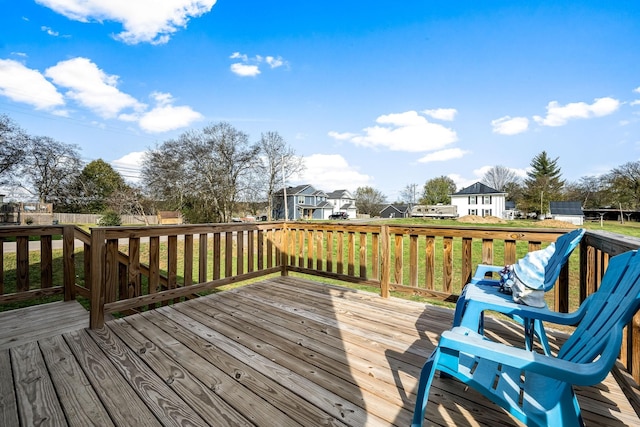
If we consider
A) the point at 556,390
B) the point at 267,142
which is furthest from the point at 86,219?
the point at 556,390

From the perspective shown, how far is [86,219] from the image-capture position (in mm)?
22828

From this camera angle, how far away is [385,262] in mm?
3322

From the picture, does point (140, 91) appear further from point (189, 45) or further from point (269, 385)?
point (269, 385)

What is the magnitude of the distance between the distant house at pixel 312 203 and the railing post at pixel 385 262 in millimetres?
26197

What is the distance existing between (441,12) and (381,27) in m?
1.95

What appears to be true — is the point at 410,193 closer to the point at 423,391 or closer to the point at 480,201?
the point at 480,201

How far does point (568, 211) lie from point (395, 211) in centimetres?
2244

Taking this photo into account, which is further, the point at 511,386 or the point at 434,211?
the point at 434,211

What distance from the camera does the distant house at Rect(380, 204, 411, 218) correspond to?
1780 inches

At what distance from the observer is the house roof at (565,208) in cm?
2749

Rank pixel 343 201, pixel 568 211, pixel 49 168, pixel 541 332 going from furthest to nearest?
pixel 343 201
pixel 568 211
pixel 49 168
pixel 541 332

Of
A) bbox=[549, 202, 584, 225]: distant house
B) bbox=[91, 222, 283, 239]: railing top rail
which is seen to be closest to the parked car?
bbox=[549, 202, 584, 225]: distant house

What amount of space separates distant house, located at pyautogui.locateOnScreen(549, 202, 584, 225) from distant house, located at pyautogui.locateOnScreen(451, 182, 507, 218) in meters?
6.95

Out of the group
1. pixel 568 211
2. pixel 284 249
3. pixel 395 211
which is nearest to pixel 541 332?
pixel 284 249
